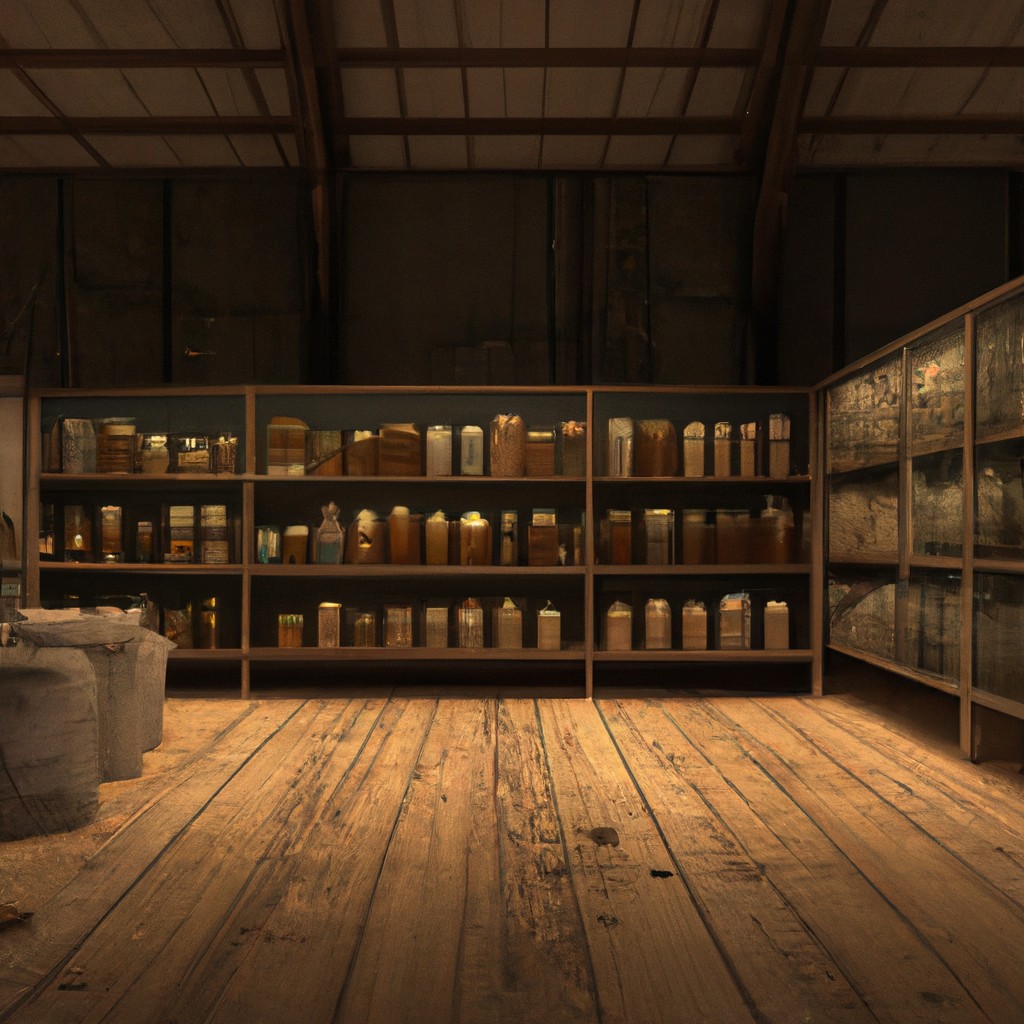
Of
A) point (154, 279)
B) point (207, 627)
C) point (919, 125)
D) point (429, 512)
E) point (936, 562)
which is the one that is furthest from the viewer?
point (154, 279)

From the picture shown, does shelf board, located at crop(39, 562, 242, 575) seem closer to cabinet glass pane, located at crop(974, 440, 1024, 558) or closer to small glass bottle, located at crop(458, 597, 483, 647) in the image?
small glass bottle, located at crop(458, 597, 483, 647)

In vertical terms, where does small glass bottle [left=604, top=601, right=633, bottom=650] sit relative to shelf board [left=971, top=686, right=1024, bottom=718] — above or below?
above

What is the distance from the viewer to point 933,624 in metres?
3.58

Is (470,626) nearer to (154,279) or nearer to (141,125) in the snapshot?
(154,279)

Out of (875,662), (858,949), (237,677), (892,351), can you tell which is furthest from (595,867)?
(237,677)

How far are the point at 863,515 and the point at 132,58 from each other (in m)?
4.33

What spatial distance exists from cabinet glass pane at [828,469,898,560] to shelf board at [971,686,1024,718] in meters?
0.86

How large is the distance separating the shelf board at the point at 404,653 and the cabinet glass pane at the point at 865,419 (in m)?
1.70

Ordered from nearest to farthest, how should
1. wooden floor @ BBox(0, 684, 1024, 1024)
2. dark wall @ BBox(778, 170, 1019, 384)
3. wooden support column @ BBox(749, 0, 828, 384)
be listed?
wooden floor @ BBox(0, 684, 1024, 1024)
wooden support column @ BBox(749, 0, 828, 384)
dark wall @ BBox(778, 170, 1019, 384)

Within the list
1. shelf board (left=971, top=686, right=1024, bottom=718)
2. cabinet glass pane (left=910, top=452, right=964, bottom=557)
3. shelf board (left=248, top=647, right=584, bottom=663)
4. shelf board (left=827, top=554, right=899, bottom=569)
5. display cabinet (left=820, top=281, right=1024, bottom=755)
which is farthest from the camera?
shelf board (left=248, top=647, right=584, bottom=663)

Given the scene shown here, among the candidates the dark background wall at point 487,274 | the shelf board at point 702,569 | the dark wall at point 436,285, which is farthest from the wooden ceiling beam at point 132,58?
the shelf board at point 702,569

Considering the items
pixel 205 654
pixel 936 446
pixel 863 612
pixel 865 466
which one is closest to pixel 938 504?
pixel 936 446

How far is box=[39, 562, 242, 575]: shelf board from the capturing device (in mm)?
4508

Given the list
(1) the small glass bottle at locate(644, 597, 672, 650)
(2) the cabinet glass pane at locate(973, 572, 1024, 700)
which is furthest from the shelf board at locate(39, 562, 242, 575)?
(2) the cabinet glass pane at locate(973, 572, 1024, 700)
